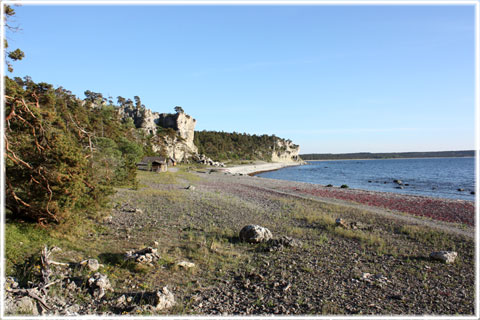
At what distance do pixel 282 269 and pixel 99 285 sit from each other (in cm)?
589

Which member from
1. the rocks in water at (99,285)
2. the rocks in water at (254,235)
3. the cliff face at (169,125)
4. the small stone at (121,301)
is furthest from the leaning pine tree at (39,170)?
the cliff face at (169,125)

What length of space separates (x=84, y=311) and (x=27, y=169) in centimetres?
656

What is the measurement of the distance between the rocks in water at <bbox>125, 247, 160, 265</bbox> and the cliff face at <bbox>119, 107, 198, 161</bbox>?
85.3 meters

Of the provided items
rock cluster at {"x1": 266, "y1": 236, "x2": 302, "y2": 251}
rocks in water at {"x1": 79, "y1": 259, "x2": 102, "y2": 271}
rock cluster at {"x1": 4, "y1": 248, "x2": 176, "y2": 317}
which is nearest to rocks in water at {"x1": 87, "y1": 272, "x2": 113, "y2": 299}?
rock cluster at {"x1": 4, "y1": 248, "x2": 176, "y2": 317}

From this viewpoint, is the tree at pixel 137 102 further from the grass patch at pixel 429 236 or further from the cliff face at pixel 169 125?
the grass patch at pixel 429 236

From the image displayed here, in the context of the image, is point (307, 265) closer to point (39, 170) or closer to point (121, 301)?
point (121, 301)

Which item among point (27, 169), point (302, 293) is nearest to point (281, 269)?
point (302, 293)

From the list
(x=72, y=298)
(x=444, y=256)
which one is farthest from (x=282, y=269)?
(x=444, y=256)

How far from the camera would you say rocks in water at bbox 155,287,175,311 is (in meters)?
6.78

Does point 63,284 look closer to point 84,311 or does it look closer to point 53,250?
point 84,311

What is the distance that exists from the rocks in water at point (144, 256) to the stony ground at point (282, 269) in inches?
8.8

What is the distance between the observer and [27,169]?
10.2 m

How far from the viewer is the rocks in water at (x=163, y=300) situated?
6.78m

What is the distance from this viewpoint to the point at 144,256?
9.40 m
